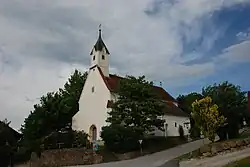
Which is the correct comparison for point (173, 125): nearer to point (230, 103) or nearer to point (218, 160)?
point (230, 103)

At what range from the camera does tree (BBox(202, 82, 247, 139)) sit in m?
29.7

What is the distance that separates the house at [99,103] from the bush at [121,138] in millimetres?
7435

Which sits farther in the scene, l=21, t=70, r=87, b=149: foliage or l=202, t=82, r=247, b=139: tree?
l=21, t=70, r=87, b=149: foliage

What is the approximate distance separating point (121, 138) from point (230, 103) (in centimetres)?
1068

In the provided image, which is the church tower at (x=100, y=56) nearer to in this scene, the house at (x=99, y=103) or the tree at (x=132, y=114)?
the house at (x=99, y=103)

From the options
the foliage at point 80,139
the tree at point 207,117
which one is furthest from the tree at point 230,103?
the foliage at point 80,139

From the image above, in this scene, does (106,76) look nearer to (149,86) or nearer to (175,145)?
(149,86)

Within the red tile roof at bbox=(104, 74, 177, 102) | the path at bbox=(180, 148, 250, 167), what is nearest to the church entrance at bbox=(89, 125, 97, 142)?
the red tile roof at bbox=(104, 74, 177, 102)

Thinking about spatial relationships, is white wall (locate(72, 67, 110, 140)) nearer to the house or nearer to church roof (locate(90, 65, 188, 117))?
the house

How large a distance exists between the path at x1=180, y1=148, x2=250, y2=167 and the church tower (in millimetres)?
23762

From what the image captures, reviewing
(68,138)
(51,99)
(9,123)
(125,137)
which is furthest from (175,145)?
(9,123)

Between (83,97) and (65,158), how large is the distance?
1421 centimetres

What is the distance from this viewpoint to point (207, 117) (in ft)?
84.3

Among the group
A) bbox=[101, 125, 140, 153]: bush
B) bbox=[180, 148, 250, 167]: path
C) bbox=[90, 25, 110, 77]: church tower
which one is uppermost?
bbox=[90, 25, 110, 77]: church tower
